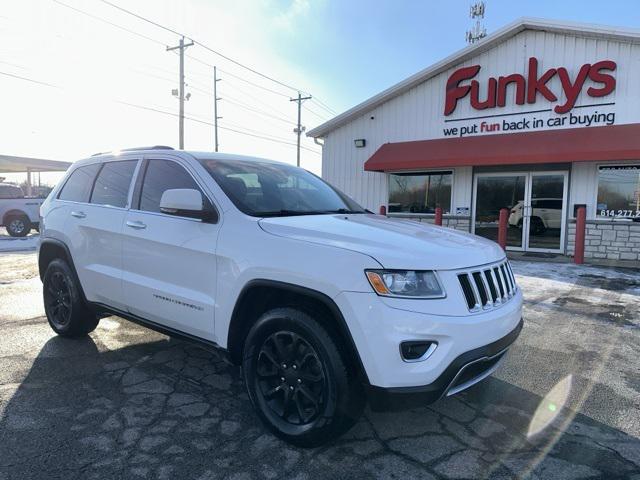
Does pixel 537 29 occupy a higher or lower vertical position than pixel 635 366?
higher

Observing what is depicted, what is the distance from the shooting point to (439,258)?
2.63 metres

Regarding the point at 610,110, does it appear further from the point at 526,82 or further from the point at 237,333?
the point at 237,333

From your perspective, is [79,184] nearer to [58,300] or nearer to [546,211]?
[58,300]

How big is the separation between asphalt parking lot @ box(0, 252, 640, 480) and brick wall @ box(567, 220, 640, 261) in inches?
291

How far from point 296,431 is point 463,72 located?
12.5 metres

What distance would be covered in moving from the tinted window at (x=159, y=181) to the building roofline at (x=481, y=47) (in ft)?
37.2

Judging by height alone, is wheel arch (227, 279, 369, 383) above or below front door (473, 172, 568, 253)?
below

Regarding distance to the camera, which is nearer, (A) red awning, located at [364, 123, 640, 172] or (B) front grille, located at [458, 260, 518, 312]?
(B) front grille, located at [458, 260, 518, 312]

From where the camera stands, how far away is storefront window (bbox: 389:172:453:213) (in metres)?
13.8

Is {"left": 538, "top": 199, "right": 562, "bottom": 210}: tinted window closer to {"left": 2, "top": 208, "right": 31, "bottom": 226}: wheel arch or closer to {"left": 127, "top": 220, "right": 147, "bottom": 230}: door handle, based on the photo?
{"left": 127, "top": 220, "right": 147, "bottom": 230}: door handle

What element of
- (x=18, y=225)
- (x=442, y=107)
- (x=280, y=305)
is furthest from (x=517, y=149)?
(x=18, y=225)

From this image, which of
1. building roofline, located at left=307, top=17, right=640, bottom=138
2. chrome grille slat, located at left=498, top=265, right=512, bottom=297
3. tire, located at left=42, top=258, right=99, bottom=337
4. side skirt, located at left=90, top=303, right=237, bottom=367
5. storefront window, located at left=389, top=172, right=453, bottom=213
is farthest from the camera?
storefront window, located at left=389, top=172, right=453, bottom=213

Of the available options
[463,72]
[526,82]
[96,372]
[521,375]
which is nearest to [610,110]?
[526,82]

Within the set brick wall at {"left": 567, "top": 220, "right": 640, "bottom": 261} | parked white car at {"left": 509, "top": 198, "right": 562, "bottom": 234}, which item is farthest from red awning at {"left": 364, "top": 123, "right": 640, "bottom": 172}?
brick wall at {"left": 567, "top": 220, "right": 640, "bottom": 261}
